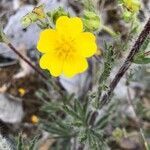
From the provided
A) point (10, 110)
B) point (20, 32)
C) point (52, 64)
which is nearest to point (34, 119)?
point (10, 110)

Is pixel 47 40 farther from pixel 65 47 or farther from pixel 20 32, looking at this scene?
pixel 20 32

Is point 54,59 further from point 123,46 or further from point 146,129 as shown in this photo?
point 146,129

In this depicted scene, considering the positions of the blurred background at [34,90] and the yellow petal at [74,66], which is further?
the blurred background at [34,90]

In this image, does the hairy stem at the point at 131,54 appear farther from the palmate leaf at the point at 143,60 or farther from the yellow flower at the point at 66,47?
the yellow flower at the point at 66,47

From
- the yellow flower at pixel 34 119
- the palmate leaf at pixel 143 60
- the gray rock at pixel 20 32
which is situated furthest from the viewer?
the yellow flower at pixel 34 119

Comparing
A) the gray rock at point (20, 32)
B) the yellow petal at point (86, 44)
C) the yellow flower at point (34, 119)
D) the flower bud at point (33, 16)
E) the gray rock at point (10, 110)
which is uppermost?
the flower bud at point (33, 16)

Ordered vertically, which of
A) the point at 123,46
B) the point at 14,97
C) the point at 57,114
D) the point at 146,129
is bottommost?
the point at 146,129

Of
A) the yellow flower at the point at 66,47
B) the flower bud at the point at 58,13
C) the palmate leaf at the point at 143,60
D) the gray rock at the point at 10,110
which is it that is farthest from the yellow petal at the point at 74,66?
the gray rock at the point at 10,110

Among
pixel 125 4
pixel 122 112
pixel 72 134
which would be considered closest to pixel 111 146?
pixel 122 112
